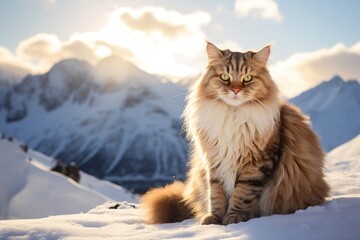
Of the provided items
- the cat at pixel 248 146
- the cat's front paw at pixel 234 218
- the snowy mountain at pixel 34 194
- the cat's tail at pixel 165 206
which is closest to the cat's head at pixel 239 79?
the cat at pixel 248 146

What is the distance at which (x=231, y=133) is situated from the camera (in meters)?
4.43

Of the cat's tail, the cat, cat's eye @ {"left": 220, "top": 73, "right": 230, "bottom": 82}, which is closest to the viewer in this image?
the cat

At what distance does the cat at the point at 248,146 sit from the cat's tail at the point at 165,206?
2 cm

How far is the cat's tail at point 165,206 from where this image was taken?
16.0 ft

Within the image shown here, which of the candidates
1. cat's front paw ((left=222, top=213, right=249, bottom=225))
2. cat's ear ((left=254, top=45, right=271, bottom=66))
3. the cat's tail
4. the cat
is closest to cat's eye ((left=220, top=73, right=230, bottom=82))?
the cat

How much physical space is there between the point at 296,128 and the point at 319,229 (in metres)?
1.63

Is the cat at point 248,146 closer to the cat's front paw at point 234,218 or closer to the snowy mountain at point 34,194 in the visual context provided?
the cat's front paw at point 234,218

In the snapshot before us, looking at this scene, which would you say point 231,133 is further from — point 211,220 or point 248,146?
point 211,220

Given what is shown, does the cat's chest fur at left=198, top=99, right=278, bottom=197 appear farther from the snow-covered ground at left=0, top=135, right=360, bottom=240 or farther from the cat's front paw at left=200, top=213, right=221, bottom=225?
the snow-covered ground at left=0, top=135, right=360, bottom=240

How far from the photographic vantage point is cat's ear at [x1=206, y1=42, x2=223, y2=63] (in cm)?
477

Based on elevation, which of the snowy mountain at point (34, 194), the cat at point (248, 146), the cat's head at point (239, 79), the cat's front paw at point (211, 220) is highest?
the cat's head at point (239, 79)

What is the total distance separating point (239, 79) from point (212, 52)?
0.58 meters

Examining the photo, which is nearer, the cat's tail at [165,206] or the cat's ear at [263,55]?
the cat's ear at [263,55]

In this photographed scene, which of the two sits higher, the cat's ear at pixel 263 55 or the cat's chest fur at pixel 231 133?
the cat's ear at pixel 263 55
